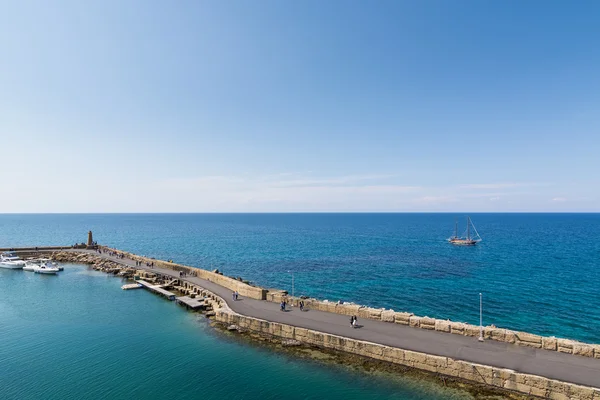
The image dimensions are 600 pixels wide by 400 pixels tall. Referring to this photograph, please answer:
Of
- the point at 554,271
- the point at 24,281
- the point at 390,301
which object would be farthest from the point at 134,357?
the point at 554,271

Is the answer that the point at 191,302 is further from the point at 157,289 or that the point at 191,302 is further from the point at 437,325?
the point at 437,325

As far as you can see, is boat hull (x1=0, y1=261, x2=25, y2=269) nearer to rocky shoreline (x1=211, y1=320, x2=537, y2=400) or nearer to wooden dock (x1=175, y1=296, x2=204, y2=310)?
wooden dock (x1=175, y1=296, x2=204, y2=310)

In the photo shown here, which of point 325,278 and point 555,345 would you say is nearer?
point 555,345

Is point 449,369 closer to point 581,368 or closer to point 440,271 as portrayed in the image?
point 581,368

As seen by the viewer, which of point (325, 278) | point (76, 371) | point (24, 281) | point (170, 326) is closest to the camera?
point (76, 371)

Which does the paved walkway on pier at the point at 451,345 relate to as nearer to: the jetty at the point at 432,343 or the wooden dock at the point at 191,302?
the jetty at the point at 432,343

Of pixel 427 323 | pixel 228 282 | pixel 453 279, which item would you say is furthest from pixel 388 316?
pixel 453 279

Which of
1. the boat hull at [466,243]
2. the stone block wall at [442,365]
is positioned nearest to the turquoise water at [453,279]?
the boat hull at [466,243]
